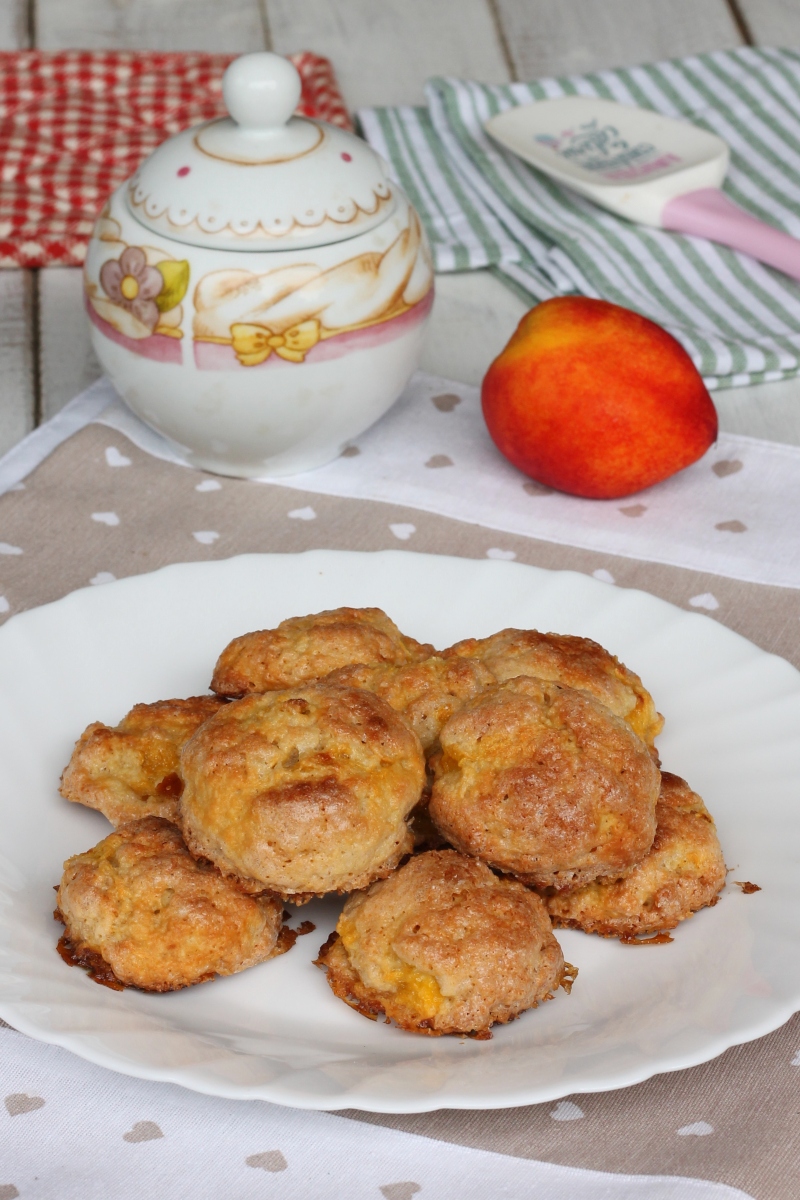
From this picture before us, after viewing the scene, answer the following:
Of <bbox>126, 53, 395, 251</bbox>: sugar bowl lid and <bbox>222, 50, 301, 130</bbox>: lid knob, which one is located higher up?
<bbox>222, 50, 301, 130</bbox>: lid knob

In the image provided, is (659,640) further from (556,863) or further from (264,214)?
(264,214)

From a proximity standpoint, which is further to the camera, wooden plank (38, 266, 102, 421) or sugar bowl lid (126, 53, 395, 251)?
wooden plank (38, 266, 102, 421)

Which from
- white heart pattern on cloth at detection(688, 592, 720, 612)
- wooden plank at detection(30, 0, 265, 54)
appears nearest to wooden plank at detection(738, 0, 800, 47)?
wooden plank at detection(30, 0, 265, 54)

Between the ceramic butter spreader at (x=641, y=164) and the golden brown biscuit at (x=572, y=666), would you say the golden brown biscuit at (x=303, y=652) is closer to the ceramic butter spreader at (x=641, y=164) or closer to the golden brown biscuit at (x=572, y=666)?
the golden brown biscuit at (x=572, y=666)

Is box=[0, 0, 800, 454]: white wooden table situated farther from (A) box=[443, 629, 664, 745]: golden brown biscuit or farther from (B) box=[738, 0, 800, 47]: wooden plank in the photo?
(A) box=[443, 629, 664, 745]: golden brown biscuit

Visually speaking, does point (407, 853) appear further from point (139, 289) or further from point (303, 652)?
point (139, 289)

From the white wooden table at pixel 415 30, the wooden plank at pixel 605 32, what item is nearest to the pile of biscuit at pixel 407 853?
the white wooden table at pixel 415 30

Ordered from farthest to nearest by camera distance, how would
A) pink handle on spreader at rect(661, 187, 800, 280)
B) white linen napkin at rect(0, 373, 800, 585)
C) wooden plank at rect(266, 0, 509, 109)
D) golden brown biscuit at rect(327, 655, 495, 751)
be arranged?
1. wooden plank at rect(266, 0, 509, 109)
2. pink handle on spreader at rect(661, 187, 800, 280)
3. white linen napkin at rect(0, 373, 800, 585)
4. golden brown biscuit at rect(327, 655, 495, 751)
